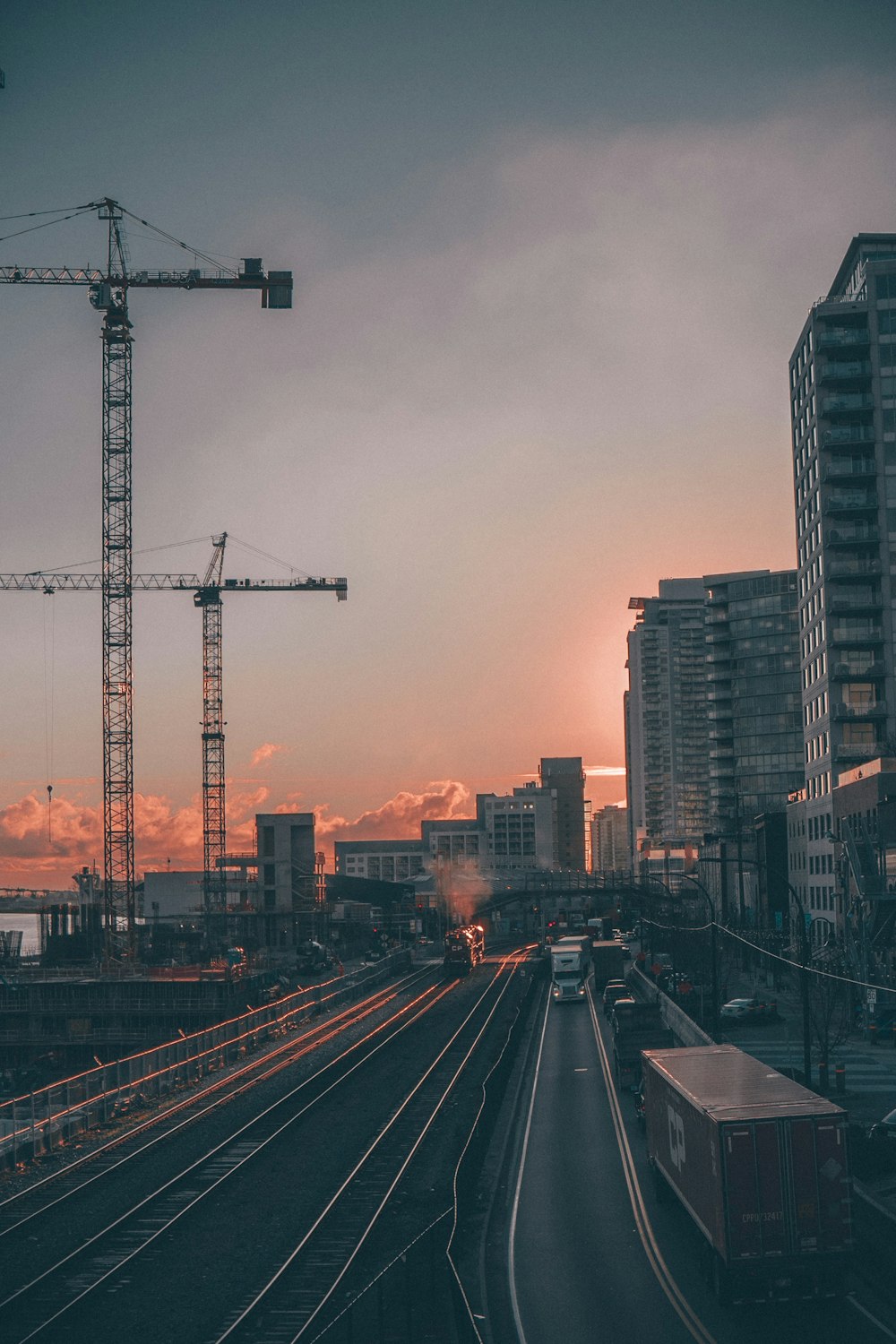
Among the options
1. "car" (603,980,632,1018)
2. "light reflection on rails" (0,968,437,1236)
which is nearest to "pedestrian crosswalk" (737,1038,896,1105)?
"car" (603,980,632,1018)

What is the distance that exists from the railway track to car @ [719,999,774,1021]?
1997cm

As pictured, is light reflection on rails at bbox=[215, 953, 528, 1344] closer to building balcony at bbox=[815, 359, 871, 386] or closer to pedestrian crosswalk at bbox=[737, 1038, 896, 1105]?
pedestrian crosswalk at bbox=[737, 1038, 896, 1105]

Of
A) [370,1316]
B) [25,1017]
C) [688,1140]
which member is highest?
[688,1140]

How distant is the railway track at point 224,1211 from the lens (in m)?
27.5

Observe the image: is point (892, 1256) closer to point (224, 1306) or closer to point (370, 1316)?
point (370, 1316)

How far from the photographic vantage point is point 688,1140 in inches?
1150

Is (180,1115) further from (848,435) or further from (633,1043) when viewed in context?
(848,435)

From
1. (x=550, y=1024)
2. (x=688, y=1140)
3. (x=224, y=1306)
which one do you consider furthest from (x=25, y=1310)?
(x=550, y=1024)

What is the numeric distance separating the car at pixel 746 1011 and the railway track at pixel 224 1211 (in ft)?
65.5

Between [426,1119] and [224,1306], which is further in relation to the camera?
[426,1119]

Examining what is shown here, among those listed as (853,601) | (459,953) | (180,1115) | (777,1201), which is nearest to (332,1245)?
(777,1201)

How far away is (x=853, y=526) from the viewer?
364ft

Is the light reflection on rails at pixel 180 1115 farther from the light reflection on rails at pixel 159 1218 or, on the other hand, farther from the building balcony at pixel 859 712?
the building balcony at pixel 859 712

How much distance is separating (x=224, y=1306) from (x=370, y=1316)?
3.86 metres
